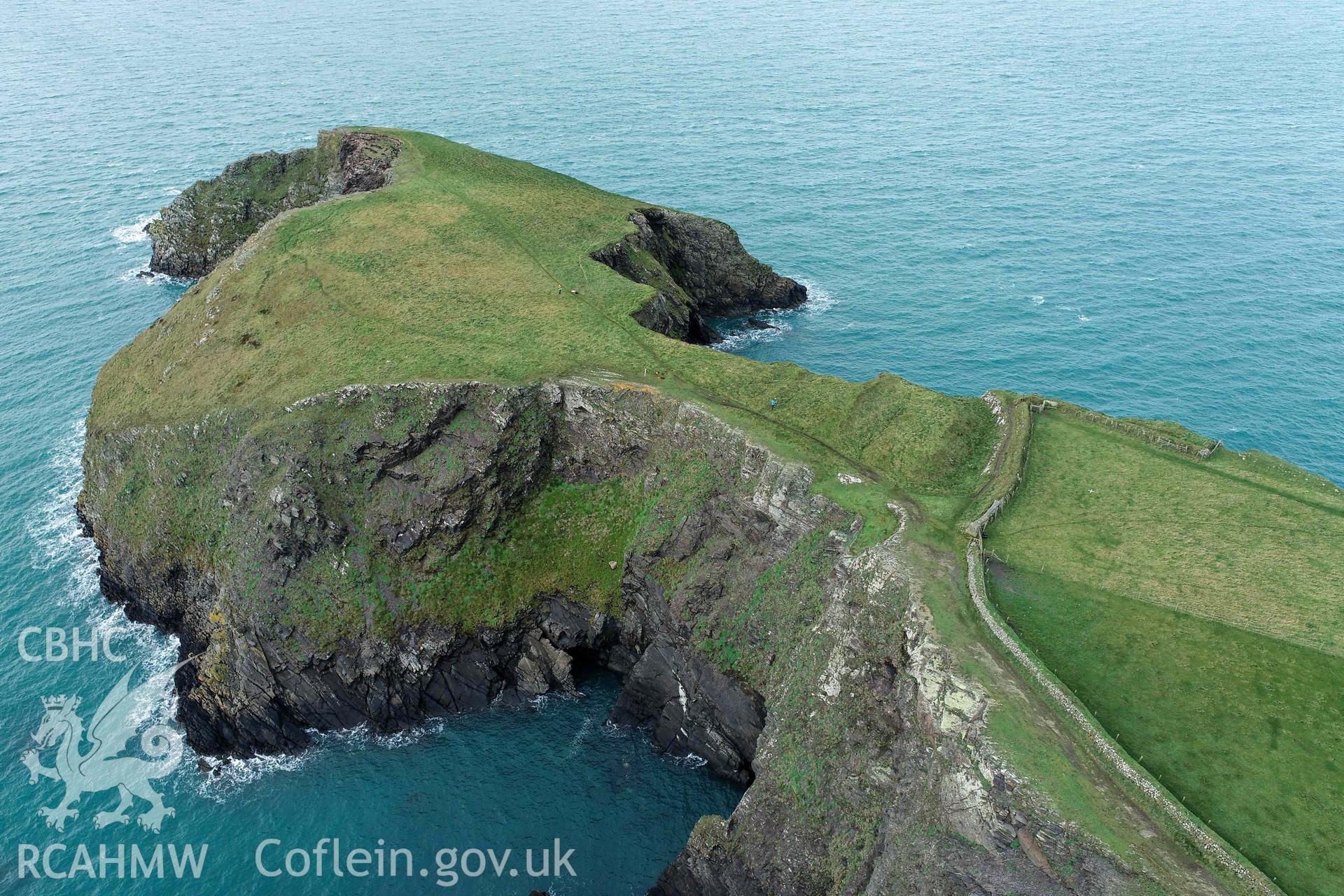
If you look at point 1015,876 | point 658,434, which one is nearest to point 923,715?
point 1015,876

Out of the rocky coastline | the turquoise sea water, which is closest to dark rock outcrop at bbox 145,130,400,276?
the turquoise sea water

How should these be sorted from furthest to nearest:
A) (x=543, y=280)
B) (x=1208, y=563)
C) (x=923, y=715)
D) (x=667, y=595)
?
(x=543, y=280), (x=667, y=595), (x=1208, y=563), (x=923, y=715)

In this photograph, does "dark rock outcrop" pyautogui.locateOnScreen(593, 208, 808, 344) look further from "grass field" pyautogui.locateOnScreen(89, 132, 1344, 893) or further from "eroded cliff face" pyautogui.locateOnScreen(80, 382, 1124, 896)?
"eroded cliff face" pyautogui.locateOnScreen(80, 382, 1124, 896)

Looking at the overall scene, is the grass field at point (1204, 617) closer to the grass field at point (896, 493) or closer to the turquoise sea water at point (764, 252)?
the grass field at point (896, 493)

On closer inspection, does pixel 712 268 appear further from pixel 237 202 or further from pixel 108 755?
pixel 108 755

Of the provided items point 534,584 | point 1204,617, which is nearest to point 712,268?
point 534,584

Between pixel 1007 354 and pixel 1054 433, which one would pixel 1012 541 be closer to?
pixel 1054 433

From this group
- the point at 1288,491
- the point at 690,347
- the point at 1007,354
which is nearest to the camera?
the point at 1288,491
